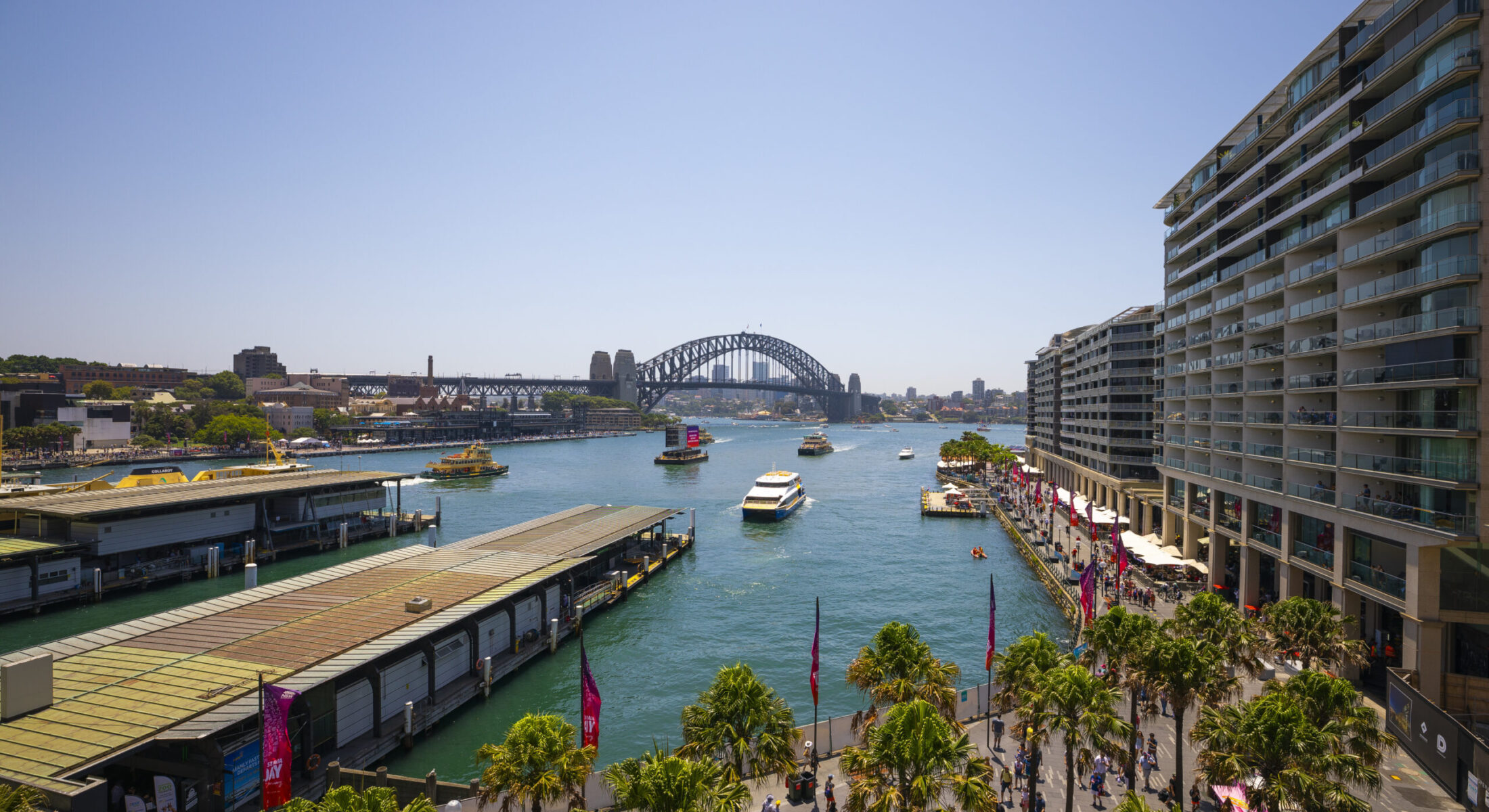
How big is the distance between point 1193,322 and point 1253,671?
31533 millimetres

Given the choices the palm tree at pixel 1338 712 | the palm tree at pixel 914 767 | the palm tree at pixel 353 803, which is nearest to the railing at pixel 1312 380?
the palm tree at pixel 1338 712

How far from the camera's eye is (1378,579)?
2745cm

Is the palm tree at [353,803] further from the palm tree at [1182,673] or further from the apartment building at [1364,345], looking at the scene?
the apartment building at [1364,345]

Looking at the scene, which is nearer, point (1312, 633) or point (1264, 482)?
point (1312, 633)

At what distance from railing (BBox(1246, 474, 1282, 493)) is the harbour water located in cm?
1225

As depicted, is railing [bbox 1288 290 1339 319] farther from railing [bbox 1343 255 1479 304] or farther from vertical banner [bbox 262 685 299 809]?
vertical banner [bbox 262 685 299 809]

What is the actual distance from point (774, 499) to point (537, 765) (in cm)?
6520

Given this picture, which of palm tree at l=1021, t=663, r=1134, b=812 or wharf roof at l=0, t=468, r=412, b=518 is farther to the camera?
wharf roof at l=0, t=468, r=412, b=518

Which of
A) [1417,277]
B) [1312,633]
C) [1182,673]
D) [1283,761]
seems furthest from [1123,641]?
[1417,277]

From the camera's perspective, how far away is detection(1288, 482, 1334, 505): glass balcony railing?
30.8 m

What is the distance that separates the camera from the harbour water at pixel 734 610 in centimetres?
3012

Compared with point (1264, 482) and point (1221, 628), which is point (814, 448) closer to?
point (1264, 482)

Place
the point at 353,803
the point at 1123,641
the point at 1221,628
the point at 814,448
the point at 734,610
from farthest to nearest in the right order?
the point at 814,448
the point at 734,610
the point at 1221,628
the point at 1123,641
the point at 353,803

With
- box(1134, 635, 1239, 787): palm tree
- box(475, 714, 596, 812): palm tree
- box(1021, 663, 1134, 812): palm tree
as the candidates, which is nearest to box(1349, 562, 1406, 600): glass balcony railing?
box(1134, 635, 1239, 787): palm tree
